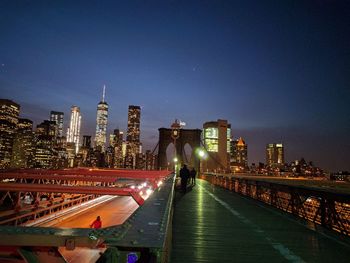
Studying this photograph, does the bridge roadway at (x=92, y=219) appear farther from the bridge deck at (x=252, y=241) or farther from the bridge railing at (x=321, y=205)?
the bridge railing at (x=321, y=205)

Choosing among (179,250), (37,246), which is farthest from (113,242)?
(179,250)

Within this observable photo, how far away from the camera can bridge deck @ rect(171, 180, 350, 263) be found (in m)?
5.72

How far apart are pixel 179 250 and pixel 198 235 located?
160 cm

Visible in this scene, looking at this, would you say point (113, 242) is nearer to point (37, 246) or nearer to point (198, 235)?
point (37, 246)

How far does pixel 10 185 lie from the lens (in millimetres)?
10398

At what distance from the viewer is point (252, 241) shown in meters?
7.02

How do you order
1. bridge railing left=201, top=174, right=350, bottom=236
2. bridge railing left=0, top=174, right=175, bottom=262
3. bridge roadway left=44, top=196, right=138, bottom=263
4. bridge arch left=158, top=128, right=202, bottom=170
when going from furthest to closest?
1. bridge arch left=158, top=128, right=202, bottom=170
2. bridge roadway left=44, top=196, right=138, bottom=263
3. bridge railing left=201, top=174, right=350, bottom=236
4. bridge railing left=0, top=174, right=175, bottom=262

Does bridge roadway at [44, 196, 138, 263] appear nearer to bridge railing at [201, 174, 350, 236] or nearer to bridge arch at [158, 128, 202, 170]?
bridge railing at [201, 174, 350, 236]

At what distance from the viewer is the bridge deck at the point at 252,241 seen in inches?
225

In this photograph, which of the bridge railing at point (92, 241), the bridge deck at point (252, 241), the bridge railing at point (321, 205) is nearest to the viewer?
the bridge railing at point (92, 241)

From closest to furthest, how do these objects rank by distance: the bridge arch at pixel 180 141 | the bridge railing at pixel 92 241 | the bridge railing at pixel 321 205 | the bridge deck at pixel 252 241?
the bridge railing at pixel 92 241 < the bridge deck at pixel 252 241 < the bridge railing at pixel 321 205 < the bridge arch at pixel 180 141

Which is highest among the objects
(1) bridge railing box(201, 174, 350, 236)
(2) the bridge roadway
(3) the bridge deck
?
(1) bridge railing box(201, 174, 350, 236)

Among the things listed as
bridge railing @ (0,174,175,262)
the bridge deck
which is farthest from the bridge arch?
bridge railing @ (0,174,175,262)

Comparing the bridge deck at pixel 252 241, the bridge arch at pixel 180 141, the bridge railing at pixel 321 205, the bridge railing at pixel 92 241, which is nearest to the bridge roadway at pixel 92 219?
the bridge deck at pixel 252 241
